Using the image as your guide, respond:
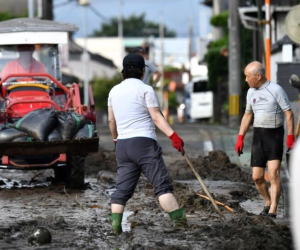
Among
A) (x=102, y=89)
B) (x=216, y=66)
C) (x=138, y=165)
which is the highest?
(x=138, y=165)

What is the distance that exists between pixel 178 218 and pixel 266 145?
2.05 metres

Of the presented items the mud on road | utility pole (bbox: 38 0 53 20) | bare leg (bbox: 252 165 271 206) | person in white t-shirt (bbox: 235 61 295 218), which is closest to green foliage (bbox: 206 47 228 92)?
utility pole (bbox: 38 0 53 20)

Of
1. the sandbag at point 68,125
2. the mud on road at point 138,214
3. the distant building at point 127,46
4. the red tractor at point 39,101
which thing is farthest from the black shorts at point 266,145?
the distant building at point 127,46

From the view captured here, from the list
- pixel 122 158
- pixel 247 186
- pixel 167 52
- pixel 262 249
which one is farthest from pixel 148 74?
pixel 167 52

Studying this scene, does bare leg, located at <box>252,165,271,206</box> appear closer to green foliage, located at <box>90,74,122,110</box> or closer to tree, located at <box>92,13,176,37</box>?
green foliage, located at <box>90,74,122,110</box>

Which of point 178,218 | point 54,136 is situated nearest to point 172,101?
point 54,136

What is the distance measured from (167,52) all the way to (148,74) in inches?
4758

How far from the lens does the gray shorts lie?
26.5ft

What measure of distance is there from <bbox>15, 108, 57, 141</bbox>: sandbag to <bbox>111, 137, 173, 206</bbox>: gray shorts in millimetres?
3438

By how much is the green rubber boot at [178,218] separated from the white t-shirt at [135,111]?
2.34 feet

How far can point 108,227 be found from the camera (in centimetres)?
881

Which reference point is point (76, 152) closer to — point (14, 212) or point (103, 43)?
point (14, 212)

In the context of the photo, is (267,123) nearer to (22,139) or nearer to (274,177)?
(274,177)

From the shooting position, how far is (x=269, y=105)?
9.79 meters
